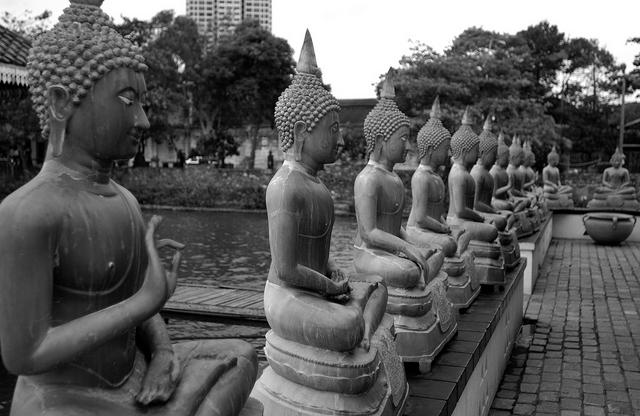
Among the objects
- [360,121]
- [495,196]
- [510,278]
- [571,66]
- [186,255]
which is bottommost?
[186,255]

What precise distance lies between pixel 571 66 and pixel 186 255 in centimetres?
2803

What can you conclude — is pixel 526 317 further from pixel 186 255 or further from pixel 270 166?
pixel 270 166

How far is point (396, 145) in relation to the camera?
4543 mm

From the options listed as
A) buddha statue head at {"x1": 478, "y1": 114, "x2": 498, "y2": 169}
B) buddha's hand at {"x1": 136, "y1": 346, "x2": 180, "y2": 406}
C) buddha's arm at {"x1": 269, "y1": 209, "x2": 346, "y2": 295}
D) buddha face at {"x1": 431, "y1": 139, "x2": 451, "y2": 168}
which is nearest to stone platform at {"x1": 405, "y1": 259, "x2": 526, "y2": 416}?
buddha's arm at {"x1": 269, "y1": 209, "x2": 346, "y2": 295}

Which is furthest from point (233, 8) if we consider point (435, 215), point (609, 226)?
point (435, 215)

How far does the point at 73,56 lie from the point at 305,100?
4.61ft

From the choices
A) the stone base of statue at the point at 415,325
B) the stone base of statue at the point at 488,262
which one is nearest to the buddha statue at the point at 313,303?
the stone base of statue at the point at 415,325

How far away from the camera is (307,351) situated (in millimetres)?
2994

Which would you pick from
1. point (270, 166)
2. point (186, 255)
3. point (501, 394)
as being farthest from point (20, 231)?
point (270, 166)

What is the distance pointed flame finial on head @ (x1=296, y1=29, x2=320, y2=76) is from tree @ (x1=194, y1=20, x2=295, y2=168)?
3146 cm

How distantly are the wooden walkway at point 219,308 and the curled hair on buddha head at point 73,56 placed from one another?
18.6 ft

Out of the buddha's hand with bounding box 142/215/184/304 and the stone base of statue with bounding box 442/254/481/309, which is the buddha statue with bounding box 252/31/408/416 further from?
the stone base of statue with bounding box 442/254/481/309

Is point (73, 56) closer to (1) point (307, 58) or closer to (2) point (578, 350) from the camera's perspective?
(1) point (307, 58)

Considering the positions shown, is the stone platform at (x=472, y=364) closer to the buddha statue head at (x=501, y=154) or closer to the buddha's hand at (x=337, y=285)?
the buddha's hand at (x=337, y=285)
